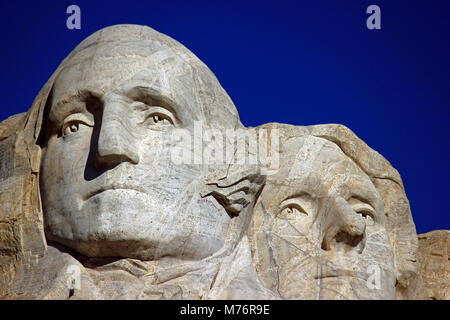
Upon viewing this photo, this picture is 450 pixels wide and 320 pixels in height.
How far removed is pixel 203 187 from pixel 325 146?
2017mm

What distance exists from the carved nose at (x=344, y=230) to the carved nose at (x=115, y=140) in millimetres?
2345

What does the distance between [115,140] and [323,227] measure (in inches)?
102

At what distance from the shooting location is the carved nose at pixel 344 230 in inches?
387

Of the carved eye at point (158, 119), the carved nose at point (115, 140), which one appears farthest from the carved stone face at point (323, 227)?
the carved nose at point (115, 140)

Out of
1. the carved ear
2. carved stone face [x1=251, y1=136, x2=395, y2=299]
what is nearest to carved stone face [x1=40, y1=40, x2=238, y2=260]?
the carved ear

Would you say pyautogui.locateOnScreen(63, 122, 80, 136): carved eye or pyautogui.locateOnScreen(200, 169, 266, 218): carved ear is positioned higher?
pyautogui.locateOnScreen(63, 122, 80, 136): carved eye

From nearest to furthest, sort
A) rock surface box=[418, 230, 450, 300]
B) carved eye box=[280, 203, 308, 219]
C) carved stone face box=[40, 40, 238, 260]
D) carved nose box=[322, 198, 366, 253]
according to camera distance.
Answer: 1. carved stone face box=[40, 40, 238, 260]
2. carved nose box=[322, 198, 366, 253]
3. carved eye box=[280, 203, 308, 219]
4. rock surface box=[418, 230, 450, 300]

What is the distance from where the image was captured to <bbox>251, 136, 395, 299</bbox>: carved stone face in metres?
9.62

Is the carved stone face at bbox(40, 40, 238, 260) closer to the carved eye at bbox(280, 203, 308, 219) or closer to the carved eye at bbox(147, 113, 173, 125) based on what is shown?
the carved eye at bbox(147, 113, 173, 125)

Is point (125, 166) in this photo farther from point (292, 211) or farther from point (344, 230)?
point (344, 230)

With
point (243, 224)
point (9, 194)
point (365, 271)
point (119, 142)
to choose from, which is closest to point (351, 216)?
point (365, 271)

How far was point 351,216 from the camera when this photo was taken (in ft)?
32.4

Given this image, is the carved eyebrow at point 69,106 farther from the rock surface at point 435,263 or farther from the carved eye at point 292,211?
the rock surface at point 435,263

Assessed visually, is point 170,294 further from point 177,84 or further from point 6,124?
point 6,124
